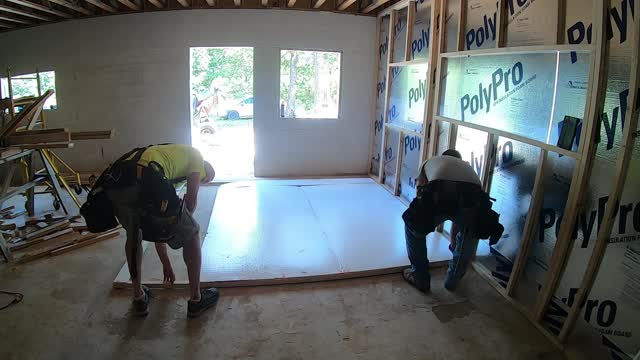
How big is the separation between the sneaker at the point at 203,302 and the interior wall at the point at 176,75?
3.77 m

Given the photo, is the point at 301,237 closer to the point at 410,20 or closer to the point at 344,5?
the point at 410,20

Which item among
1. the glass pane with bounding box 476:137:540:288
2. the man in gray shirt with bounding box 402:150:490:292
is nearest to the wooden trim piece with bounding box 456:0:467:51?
the glass pane with bounding box 476:137:540:288

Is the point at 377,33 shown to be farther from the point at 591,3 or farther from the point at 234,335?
the point at 234,335

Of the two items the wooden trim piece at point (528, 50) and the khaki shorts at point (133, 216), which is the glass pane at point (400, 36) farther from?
the khaki shorts at point (133, 216)

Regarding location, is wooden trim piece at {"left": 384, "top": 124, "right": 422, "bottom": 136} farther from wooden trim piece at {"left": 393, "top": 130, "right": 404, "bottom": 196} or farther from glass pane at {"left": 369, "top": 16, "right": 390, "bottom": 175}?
glass pane at {"left": 369, "top": 16, "right": 390, "bottom": 175}

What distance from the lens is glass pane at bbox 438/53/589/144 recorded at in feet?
8.45

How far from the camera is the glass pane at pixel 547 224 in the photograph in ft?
8.44

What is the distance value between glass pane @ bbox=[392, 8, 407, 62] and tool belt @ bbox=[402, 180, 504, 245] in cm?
290

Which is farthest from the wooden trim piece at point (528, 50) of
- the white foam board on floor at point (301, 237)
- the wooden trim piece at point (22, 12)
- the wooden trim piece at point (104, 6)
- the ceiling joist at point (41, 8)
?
the wooden trim piece at point (22, 12)

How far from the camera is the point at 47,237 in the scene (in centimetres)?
385

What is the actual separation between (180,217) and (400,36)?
4.07 m

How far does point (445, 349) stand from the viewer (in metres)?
2.44

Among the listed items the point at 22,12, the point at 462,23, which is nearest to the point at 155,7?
the point at 22,12

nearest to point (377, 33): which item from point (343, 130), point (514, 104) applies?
point (343, 130)
